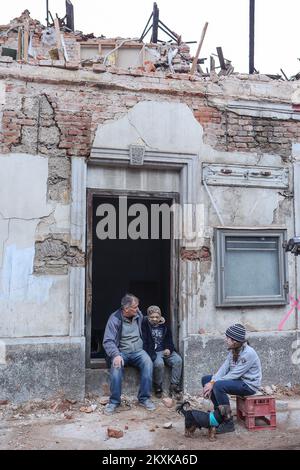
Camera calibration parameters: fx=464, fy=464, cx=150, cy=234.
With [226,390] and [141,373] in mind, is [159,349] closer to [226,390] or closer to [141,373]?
[141,373]

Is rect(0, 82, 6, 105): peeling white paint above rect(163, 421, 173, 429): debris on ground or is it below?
above

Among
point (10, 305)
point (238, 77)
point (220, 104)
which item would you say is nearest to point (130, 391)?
point (10, 305)

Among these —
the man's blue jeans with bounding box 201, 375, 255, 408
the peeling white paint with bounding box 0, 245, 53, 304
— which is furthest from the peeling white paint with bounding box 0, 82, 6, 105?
the man's blue jeans with bounding box 201, 375, 255, 408

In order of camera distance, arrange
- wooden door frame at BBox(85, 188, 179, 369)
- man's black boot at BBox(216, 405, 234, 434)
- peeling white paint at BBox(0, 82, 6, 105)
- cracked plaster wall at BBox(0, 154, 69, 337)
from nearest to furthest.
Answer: man's black boot at BBox(216, 405, 234, 434) < cracked plaster wall at BBox(0, 154, 69, 337) < peeling white paint at BBox(0, 82, 6, 105) < wooden door frame at BBox(85, 188, 179, 369)

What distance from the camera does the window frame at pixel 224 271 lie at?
6.36 meters

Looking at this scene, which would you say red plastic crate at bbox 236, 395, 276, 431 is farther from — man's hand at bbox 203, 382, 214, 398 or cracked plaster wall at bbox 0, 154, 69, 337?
cracked plaster wall at bbox 0, 154, 69, 337

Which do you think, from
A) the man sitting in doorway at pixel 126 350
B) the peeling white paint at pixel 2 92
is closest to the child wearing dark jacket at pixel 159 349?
the man sitting in doorway at pixel 126 350

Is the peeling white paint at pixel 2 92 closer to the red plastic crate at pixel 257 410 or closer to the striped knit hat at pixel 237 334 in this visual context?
the striped knit hat at pixel 237 334

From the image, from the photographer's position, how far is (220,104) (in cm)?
659

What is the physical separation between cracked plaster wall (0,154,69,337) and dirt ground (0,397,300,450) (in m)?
0.93

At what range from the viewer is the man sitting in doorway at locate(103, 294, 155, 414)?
18.2ft

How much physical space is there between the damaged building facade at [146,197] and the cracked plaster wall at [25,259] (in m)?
0.01

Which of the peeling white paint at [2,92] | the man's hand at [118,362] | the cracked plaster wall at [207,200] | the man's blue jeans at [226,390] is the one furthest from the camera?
the cracked plaster wall at [207,200]
